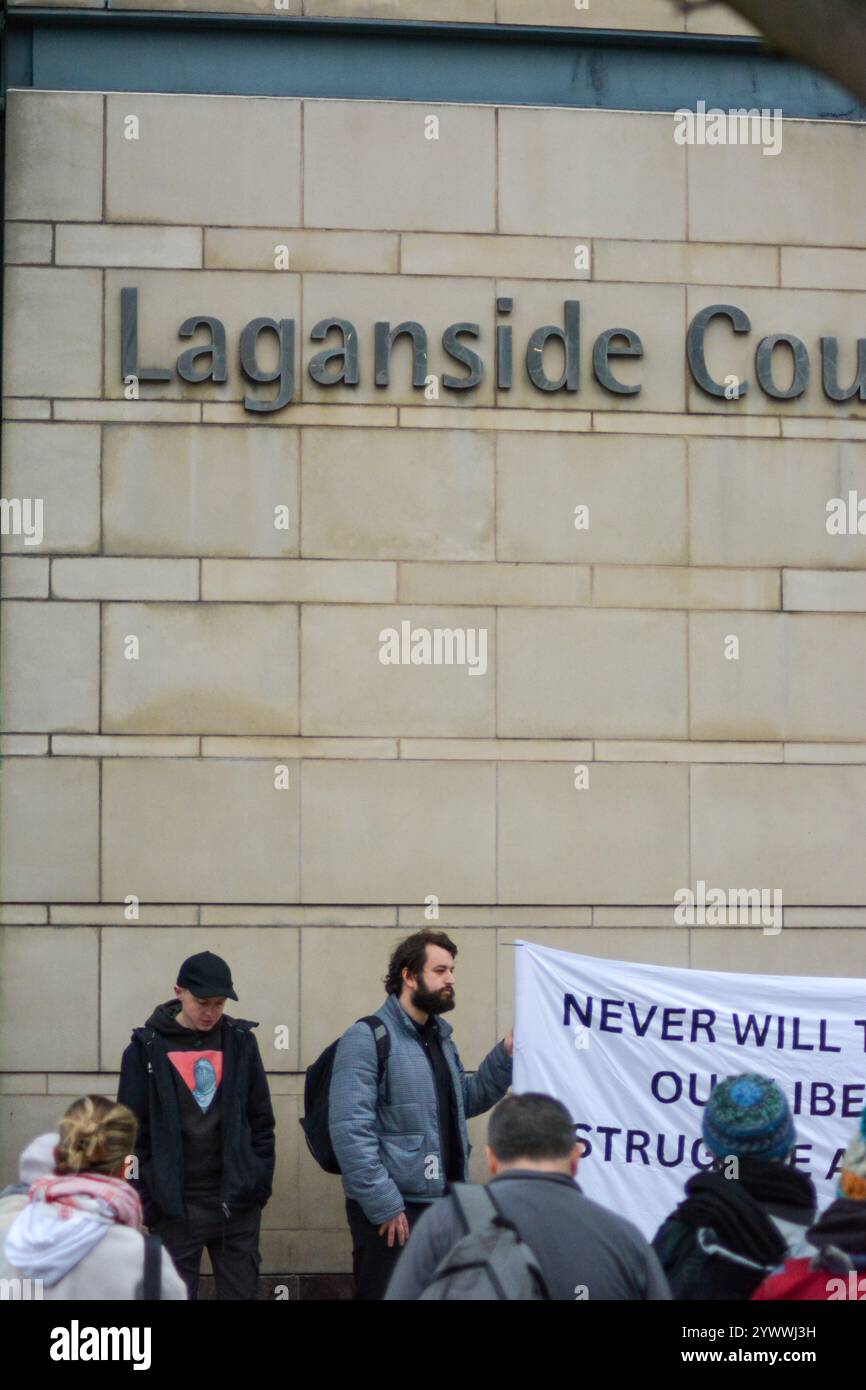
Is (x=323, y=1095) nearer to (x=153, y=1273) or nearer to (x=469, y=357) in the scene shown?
(x=153, y=1273)

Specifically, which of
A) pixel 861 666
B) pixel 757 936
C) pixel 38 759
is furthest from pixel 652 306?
pixel 38 759

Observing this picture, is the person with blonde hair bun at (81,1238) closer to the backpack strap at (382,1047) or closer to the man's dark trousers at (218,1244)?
the backpack strap at (382,1047)

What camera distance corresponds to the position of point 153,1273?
4379mm

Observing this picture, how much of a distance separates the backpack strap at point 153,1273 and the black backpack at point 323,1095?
266cm

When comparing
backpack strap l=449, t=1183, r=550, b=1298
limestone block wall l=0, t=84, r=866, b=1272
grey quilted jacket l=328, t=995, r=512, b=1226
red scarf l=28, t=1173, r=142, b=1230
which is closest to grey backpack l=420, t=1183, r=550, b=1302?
backpack strap l=449, t=1183, r=550, b=1298

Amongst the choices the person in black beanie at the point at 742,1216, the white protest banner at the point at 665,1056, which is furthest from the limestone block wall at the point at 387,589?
the person in black beanie at the point at 742,1216

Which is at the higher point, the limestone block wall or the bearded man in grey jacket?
the limestone block wall

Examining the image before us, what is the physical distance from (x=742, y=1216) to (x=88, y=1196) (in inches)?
65.0

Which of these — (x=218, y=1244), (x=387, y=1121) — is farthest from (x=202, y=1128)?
(x=387, y=1121)

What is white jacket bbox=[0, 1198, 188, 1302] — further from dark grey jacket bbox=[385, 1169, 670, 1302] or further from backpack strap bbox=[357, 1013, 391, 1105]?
backpack strap bbox=[357, 1013, 391, 1105]

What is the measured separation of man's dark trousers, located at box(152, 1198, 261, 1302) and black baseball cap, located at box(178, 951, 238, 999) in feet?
2.83

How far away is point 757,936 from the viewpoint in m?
8.86

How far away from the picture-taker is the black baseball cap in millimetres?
7145
